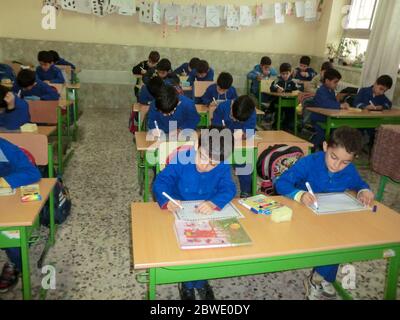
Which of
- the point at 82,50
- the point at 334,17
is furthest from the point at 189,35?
the point at 334,17

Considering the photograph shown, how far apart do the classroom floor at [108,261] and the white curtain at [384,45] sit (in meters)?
2.37

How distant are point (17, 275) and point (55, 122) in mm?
1946

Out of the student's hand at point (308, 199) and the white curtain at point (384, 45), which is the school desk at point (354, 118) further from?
the student's hand at point (308, 199)

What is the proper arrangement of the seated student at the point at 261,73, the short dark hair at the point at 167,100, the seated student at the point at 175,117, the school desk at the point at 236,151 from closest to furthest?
the school desk at the point at 236,151
the short dark hair at the point at 167,100
the seated student at the point at 175,117
the seated student at the point at 261,73

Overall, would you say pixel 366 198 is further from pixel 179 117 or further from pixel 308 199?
pixel 179 117

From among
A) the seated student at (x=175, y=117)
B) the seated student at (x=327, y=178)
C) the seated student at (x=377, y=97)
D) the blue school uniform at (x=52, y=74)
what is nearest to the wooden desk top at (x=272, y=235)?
the seated student at (x=327, y=178)

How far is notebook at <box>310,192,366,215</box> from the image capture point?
175cm

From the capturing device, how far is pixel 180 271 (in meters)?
1.34

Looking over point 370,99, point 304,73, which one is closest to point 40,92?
point 370,99

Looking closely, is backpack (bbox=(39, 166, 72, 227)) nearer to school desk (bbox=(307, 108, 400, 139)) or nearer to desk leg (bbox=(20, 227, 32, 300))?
desk leg (bbox=(20, 227, 32, 300))

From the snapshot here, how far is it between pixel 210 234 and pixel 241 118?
1.82m

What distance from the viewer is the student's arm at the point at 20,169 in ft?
6.20

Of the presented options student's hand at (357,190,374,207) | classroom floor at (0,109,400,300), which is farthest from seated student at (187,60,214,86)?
student's hand at (357,190,374,207)

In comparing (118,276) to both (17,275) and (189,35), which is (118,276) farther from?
(189,35)
